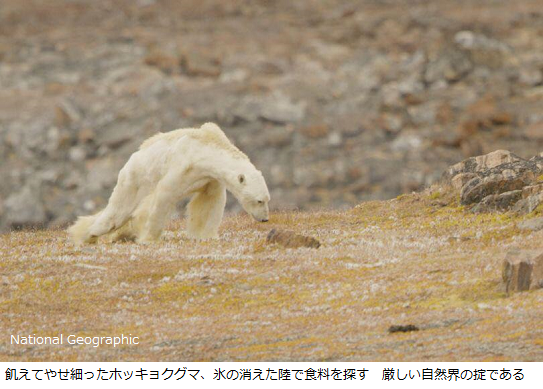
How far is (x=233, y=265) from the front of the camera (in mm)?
23031

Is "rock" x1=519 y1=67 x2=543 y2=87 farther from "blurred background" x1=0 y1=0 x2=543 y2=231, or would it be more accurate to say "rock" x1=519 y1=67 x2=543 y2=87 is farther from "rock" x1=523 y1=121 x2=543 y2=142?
"rock" x1=523 y1=121 x2=543 y2=142

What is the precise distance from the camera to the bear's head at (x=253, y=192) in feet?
86.8

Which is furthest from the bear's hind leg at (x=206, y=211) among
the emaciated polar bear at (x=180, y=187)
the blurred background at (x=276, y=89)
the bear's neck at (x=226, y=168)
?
the blurred background at (x=276, y=89)

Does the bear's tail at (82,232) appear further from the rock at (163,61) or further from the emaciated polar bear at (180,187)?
the rock at (163,61)

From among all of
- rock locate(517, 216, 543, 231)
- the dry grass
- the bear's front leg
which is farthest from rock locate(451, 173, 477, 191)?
the bear's front leg

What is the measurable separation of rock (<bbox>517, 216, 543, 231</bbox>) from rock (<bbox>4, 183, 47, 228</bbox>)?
203 ft

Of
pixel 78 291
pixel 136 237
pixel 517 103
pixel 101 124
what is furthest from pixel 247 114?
pixel 78 291

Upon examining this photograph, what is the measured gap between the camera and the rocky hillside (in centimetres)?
1708

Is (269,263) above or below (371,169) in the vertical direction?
below

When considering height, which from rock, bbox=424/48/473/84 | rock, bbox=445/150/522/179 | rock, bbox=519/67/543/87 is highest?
rock, bbox=424/48/473/84

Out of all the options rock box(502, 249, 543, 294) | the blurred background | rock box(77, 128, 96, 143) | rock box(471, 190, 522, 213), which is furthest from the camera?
rock box(77, 128, 96, 143)

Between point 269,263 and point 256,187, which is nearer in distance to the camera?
point 269,263

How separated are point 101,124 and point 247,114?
1271cm

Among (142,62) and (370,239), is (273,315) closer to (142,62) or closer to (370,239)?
(370,239)
